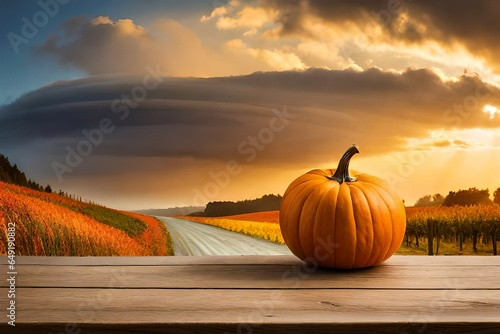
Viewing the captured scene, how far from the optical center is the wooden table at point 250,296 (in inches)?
50.3

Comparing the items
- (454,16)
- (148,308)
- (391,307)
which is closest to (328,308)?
(391,307)

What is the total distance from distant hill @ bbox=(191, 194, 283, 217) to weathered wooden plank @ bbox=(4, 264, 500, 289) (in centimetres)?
166

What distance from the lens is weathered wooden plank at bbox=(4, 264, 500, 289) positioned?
64.6 inches

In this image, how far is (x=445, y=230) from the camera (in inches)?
149

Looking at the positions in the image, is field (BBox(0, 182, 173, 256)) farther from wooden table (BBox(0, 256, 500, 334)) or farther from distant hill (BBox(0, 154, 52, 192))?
wooden table (BBox(0, 256, 500, 334))

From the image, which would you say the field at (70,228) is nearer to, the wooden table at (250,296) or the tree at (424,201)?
the wooden table at (250,296)

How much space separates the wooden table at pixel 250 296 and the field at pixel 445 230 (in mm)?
1631

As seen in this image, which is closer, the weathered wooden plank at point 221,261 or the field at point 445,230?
the weathered wooden plank at point 221,261

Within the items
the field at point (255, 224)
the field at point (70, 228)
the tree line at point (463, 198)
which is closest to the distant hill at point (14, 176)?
the field at point (70, 228)
